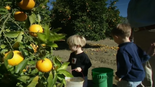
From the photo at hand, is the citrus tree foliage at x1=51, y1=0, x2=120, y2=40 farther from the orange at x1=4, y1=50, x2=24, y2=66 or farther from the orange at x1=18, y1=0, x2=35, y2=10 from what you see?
the orange at x1=4, y1=50, x2=24, y2=66

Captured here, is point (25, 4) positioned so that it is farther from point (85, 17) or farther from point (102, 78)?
point (85, 17)

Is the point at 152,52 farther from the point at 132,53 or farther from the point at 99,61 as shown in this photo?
the point at 99,61

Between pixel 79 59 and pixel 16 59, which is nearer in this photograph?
pixel 16 59

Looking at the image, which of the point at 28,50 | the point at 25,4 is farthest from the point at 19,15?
the point at 28,50

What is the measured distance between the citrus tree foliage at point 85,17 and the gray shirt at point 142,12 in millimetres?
4400

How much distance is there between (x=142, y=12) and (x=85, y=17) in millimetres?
4719

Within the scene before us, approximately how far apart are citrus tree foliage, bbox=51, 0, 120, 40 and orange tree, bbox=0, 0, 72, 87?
493 centimetres

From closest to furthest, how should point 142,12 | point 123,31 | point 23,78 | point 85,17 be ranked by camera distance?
point 23,78 → point 142,12 → point 123,31 → point 85,17

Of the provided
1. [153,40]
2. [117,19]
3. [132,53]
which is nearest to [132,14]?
[153,40]

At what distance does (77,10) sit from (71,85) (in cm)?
433

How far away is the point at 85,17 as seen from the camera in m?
6.01

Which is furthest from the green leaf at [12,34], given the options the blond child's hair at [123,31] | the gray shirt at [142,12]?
the blond child's hair at [123,31]

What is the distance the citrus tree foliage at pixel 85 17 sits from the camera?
600 centimetres

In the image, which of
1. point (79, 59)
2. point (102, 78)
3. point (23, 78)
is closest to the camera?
point (23, 78)
